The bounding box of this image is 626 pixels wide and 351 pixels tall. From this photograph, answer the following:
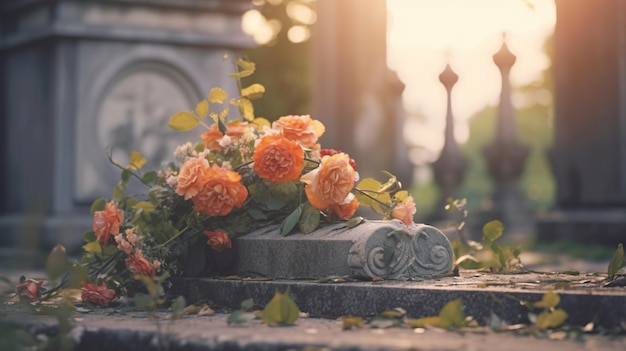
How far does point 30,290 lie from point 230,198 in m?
0.84

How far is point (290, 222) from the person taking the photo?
4.25m

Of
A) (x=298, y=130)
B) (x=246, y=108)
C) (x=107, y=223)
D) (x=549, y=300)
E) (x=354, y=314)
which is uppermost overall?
(x=246, y=108)

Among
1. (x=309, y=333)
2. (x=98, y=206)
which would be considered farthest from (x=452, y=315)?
(x=98, y=206)

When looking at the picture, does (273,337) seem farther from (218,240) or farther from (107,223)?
(107,223)

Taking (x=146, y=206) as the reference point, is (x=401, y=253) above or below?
below

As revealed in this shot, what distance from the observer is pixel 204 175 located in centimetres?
433

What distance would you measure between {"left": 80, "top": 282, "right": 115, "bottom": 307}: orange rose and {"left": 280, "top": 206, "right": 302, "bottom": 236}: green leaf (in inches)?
27.6

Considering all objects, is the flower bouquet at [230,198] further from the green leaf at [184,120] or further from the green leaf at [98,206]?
the green leaf at [98,206]

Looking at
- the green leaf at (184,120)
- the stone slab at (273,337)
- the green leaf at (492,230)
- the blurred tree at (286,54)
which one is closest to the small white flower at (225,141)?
the green leaf at (184,120)

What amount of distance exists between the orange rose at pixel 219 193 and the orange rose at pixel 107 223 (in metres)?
0.35

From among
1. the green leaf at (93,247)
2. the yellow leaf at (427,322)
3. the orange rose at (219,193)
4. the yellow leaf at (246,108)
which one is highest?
the yellow leaf at (246,108)

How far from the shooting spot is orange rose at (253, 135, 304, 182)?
14.0ft

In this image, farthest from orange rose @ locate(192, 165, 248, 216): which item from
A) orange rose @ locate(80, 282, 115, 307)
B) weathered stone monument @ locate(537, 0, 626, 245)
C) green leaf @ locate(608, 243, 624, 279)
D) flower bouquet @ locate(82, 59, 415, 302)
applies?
weathered stone monument @ locate(537, 0, 626, 245)

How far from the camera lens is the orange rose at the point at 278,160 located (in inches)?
168
